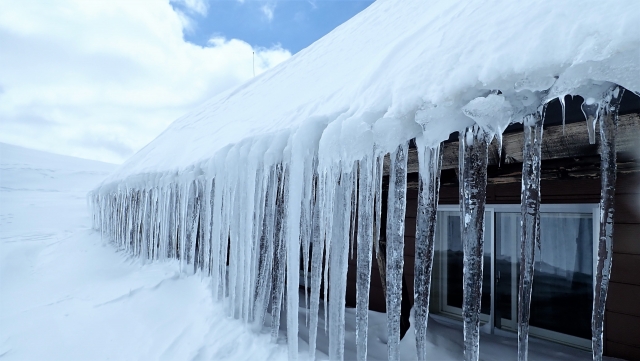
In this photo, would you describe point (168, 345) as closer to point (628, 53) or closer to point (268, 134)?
point (268, 134)

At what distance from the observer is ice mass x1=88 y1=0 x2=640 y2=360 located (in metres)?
1.06

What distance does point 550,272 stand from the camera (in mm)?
2848

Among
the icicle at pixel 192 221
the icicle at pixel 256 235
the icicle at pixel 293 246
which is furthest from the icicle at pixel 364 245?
the icicle at pixel 192 221

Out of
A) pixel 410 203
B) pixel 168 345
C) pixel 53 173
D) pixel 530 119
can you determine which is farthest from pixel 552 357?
pixel 53 173

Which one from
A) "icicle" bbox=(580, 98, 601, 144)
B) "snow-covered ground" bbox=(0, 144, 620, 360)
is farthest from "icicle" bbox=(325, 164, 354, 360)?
"icicle" bbox=(580, 98, 601, 144)

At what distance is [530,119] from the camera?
1.27 meters

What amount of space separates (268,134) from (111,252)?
5.96 m

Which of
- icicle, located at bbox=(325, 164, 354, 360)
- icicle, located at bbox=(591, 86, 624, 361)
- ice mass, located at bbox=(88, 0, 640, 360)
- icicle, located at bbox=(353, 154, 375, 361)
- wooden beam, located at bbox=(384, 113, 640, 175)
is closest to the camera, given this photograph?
ice mass, located at bbox=(88, 0, 640, 360)

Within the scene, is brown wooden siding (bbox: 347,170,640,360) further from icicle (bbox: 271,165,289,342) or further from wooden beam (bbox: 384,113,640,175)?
icicle (bbox: 271,165,289,342)

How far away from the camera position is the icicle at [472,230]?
1.53 m

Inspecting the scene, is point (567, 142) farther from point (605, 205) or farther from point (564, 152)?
point (605, 205)

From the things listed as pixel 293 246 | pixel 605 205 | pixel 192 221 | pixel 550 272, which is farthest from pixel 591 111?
pixel 192 221

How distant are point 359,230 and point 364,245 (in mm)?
92

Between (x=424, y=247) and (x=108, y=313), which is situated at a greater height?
(x=424, y=247)
